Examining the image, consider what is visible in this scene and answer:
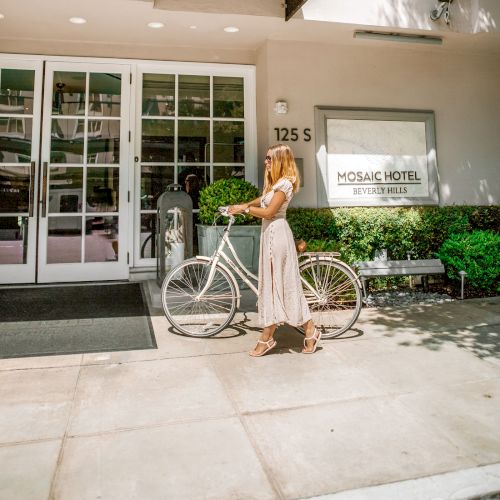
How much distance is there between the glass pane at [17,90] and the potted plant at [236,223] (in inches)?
117

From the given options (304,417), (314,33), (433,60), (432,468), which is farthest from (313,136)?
(432,468)

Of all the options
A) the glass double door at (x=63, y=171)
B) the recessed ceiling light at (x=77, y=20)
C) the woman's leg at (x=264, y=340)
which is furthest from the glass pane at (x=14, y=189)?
the woman's leg at (x=264, y=340)

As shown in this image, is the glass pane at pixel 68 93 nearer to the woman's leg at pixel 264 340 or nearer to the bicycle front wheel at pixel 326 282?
the bicycle front wheel at pixel 326 282

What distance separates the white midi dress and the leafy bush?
1984 millimetres

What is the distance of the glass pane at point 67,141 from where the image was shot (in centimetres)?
673

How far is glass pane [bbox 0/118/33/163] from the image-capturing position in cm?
661

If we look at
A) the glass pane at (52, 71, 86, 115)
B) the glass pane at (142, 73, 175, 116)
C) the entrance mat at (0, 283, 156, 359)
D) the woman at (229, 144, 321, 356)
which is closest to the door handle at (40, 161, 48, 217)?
the glass pane at (52, 71, 86, 115)

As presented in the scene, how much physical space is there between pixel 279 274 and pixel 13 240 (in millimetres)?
4500

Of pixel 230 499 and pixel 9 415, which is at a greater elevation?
pixel 9 415

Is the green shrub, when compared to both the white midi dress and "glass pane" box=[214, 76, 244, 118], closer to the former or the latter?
the white midi dress

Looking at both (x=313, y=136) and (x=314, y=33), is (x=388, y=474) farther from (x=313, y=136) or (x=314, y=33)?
(x=314, y=33)

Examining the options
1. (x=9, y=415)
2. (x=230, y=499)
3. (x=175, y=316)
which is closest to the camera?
(x=230, y=499)

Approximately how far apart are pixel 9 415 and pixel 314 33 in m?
6.09

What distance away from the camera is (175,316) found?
4.81m
